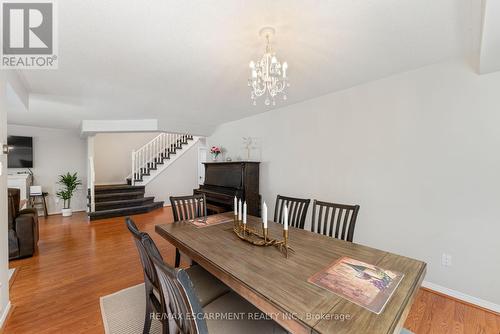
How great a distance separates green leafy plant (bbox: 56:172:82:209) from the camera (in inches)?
219

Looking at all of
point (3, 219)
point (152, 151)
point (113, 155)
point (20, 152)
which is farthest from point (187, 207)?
point (113, 155)

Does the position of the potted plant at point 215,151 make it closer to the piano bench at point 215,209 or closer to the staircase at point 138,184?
the piano bench at point 215,209

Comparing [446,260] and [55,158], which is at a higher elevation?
[55,158]

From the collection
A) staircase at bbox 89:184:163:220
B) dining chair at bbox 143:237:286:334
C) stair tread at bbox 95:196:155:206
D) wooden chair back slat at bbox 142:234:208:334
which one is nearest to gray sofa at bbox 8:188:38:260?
staircase at bbox 89:184:163:220

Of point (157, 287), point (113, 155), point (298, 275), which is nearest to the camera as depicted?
point (298, 275)

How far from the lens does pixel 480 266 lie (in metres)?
2.07

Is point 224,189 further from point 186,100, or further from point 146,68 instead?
point 146,68

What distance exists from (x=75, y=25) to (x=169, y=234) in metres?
1.80

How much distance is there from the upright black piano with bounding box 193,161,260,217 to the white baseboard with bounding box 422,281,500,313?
270 centimetres

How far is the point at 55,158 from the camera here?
583cm

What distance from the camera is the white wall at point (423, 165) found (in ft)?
6.75

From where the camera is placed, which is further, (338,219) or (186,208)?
(186,208)

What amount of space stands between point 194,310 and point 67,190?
6.76 metres

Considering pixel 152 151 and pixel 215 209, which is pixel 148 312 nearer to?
pixel 215 209
